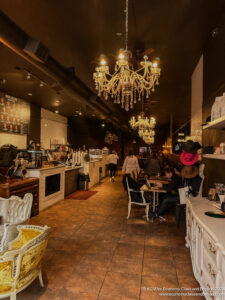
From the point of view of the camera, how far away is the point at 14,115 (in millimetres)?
8703

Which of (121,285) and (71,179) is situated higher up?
(71,179)

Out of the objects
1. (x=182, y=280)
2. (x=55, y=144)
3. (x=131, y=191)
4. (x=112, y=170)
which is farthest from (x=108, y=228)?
(x=55, y=144)

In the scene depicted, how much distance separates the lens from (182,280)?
2701mm

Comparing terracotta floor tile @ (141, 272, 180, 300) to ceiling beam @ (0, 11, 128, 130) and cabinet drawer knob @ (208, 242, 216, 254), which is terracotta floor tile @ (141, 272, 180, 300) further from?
ceiling beam @ (0, 11, 128, 130)

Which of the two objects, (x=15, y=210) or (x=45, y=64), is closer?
(x=15, y=210)

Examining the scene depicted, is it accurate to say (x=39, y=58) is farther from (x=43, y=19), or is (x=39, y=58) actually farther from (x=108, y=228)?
(x=108, y=228)

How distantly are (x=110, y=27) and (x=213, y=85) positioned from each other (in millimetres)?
2199

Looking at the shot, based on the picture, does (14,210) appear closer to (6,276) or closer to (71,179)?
(6,276)

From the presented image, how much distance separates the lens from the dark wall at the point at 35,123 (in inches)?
392

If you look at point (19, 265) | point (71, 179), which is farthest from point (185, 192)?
point (71, 179)

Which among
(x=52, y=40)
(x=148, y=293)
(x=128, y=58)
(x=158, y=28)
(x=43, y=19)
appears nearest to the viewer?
(x=148, y=293)

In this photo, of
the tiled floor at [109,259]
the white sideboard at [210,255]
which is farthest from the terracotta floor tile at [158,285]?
the white sideboard at [210,255]

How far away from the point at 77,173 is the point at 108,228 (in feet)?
14.5

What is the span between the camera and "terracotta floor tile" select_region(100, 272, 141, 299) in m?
2.44
